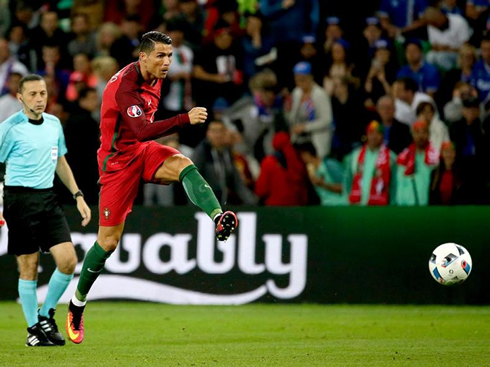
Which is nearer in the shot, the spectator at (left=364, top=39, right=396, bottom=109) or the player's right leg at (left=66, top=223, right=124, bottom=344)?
the player's right leg at (left=66, top=223, right=124, bottom=344)

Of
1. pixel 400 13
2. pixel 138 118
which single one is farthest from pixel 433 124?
pixel 138 118

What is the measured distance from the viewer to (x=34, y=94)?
360 inches

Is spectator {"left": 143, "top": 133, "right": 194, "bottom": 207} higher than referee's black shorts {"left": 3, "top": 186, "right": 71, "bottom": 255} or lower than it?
lower

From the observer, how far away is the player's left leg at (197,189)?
25.9ft

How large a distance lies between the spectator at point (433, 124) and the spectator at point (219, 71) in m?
2.98

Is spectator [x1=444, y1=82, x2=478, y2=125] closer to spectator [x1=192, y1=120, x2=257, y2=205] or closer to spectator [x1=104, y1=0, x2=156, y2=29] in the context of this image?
spectator [x1=192, y1=120, x2=257, y2=205]

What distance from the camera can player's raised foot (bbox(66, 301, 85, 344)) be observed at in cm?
941

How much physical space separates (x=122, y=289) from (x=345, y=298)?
2.94 m

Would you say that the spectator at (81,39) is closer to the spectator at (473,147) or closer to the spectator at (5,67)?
the spectator at (5,67)

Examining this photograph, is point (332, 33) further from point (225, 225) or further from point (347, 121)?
point (225, 225)

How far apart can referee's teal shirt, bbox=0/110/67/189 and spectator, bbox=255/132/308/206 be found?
192 inches

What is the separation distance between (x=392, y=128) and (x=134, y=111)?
21.6 feet

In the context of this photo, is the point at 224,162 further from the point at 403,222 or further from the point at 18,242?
the point at 18,242

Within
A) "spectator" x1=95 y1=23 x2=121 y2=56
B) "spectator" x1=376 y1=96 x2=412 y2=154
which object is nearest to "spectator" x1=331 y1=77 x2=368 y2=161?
"spectator" x1=376 y1=96 x2=412 y2=154
